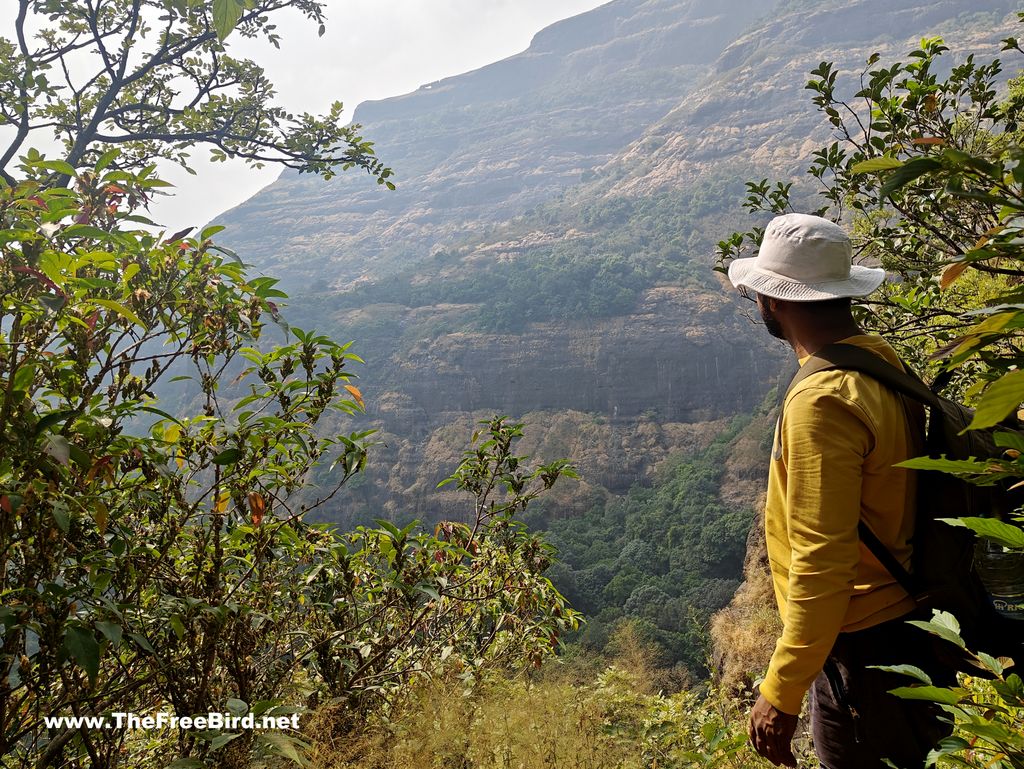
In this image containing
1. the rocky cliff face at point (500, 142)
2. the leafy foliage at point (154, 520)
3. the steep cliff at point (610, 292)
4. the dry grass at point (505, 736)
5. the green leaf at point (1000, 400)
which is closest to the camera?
the green leaf at point (1000, 400)

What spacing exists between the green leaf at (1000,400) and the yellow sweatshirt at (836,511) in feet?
1.92

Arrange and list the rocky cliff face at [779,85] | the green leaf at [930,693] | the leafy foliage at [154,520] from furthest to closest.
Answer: the rocky cliff face at [779,85], the leafy foliage at [154,520], the green leaf at [930,693]

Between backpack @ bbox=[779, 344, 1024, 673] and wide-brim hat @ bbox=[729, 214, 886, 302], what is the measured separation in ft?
0.51

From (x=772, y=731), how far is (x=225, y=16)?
128cm

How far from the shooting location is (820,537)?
1013mm

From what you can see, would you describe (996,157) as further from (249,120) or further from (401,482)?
(401,482)

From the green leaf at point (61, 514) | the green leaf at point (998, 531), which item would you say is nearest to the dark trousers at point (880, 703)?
the green leaf at point (998, 531)

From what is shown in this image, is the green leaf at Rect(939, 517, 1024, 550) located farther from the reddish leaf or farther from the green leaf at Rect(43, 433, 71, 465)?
the reddish leaf

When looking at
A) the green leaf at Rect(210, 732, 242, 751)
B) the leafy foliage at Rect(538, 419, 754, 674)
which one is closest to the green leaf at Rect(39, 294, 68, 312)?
the green leaf at Rect(210, 732, 242, 751)

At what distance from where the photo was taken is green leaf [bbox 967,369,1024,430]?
0.45 m

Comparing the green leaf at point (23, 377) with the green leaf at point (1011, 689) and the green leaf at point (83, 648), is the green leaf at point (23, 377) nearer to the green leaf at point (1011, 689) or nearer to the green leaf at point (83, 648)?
the green leaf at point (83, 648)

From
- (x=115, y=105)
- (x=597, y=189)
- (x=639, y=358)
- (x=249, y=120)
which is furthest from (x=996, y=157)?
(x=597, y=189)

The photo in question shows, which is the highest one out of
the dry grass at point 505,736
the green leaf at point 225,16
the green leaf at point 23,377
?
the green leaf at point 225,16

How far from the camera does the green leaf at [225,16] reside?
62 centimetres
